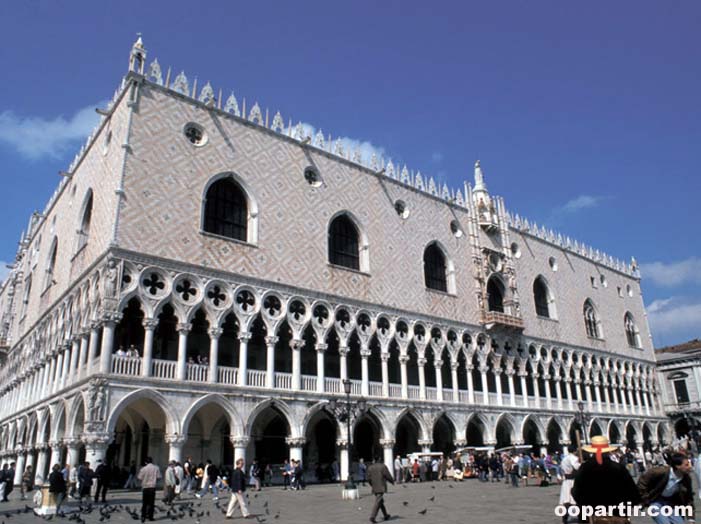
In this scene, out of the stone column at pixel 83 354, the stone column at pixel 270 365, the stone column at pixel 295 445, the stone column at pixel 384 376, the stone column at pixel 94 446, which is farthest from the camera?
the stone column at pixel 384 376

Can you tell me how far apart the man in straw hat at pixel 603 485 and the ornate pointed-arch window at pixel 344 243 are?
18.4 metres

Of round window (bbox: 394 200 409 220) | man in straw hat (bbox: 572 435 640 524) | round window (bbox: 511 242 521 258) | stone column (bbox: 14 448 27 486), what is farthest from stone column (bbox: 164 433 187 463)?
round window (bbox: 511 242 521 258)

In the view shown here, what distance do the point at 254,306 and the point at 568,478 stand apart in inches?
503

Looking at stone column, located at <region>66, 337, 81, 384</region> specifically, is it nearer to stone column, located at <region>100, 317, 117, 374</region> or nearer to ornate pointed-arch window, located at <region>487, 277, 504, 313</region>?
stone column, located at <region>100, 317, 117, 374</region>

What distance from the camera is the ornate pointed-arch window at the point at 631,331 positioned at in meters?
37.7

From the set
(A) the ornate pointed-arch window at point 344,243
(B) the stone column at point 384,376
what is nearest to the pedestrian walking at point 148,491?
(B) the stone column at point 384,376

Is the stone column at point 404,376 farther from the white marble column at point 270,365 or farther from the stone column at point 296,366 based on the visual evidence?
the white marble column at point 270,365

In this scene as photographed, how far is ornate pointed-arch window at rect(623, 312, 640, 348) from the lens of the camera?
1484 inches

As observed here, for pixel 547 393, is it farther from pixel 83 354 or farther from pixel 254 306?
pixel 83 354

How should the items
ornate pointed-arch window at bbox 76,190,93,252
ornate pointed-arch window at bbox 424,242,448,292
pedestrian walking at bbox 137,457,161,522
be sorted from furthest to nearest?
ornate pointed-arch window at bbox 424,242,448,292, ornate pointed-arch window at bbox 76,190,93,252, pedestrian walking at bbox 137,457,161,522

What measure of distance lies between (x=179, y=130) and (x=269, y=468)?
11.1m

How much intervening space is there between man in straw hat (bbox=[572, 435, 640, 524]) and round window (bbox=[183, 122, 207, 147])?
17.4 metres

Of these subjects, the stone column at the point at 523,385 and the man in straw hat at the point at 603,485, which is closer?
→ the man in straw hat at the point at 603,485

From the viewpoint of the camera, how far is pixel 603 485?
3.88 m
